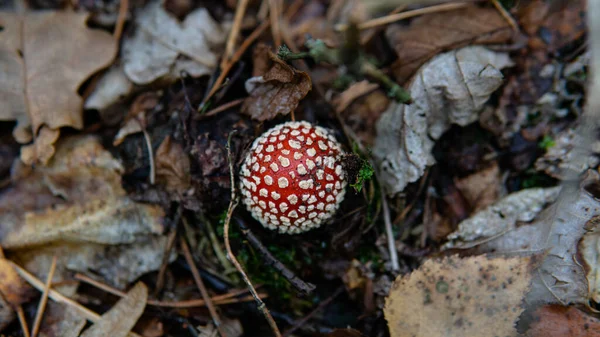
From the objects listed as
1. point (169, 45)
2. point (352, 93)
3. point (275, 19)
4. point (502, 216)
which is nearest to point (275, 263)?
point (352, 93)

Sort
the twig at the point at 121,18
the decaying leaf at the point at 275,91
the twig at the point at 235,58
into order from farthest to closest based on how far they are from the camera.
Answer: the twig at the point at 121,18 < the twig at the point at 235,58 < the decaying leaf at the point at 275,91

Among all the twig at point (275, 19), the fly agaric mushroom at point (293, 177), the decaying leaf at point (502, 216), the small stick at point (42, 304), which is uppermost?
the twig at point (275, 19)

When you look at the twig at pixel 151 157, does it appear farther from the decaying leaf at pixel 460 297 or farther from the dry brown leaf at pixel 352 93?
the decaying leaf at pixel 460 297

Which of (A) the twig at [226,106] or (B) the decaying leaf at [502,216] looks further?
(A) the twig at [226,106]

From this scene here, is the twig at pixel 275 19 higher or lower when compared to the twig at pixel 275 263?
higher

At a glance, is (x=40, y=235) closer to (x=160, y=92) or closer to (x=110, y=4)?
(x=160, y=92)

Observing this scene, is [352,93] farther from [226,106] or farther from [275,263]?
[275,263]

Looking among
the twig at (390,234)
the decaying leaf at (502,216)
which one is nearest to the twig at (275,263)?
the twig at (390,234)
